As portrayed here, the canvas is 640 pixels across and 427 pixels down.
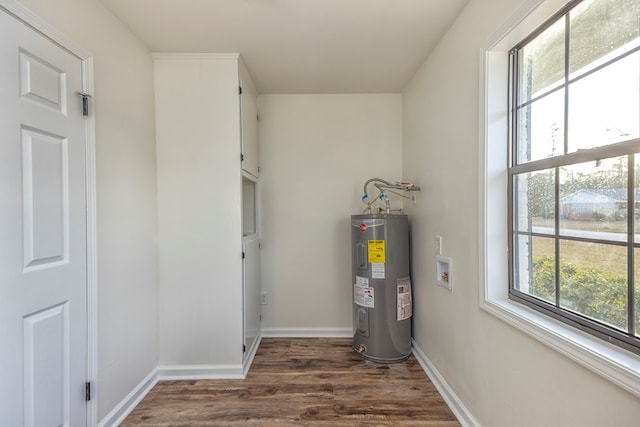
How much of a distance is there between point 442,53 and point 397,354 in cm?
228

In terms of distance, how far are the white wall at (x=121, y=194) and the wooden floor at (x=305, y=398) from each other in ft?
1.10

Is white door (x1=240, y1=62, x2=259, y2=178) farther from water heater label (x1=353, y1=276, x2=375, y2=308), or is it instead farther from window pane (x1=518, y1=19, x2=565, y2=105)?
window pane (x1=518, y1=19, x2=565, y2=105)

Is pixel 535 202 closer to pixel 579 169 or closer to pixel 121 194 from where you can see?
pixel 579 169

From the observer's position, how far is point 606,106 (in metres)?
0.92

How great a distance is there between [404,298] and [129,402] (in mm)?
2027

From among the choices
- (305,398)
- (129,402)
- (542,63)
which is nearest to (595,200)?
(542,63)

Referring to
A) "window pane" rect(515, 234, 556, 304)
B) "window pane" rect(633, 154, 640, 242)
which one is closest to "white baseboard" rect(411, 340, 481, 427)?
"window pane" rect(515, 234, 556, 304)

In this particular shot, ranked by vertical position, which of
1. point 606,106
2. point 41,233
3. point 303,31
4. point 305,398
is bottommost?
point 305,398

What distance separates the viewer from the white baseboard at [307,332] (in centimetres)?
265


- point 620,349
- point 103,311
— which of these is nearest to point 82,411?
point 103,311

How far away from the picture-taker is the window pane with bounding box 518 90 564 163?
1.11m

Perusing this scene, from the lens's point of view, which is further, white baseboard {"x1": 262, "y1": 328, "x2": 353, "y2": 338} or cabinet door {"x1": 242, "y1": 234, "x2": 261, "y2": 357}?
white baseboard {"x1": 262, "y1": 328, "x2": 353, "y2": 338}

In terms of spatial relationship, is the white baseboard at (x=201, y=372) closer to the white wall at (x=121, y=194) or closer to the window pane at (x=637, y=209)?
the white wall at (x=121, y=194)

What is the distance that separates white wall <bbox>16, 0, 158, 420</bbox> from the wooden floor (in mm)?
335
